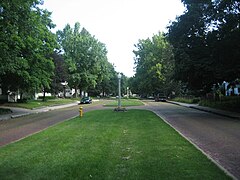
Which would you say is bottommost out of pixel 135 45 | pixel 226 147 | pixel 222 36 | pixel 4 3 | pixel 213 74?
pixel 226 147

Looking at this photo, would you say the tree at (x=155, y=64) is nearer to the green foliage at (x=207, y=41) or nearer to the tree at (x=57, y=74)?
the tree at (x=57, y=74)

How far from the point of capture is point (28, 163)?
7.38 metres

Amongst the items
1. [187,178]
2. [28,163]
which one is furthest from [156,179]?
[28,163]

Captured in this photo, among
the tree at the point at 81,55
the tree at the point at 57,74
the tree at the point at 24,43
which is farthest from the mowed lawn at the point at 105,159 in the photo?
the tree at the point at 81,55

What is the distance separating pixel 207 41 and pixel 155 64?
176 feet

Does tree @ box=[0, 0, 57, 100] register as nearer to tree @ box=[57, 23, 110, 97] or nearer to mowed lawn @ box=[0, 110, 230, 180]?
mowed lawn @ box=[0, 110, 230, 180]

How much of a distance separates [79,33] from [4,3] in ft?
194

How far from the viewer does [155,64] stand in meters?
79.8

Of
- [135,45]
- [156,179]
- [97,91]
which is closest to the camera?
[156,179]

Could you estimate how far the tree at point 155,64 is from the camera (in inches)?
2970

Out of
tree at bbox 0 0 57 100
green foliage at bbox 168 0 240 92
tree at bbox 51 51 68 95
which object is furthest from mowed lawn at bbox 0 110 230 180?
tree at bbox 51 51 68 95

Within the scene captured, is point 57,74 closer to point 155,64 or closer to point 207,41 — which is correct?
point 155,64

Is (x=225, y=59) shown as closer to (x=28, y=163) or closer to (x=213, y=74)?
(x=213, y=74)

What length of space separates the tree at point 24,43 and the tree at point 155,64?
41135mm
